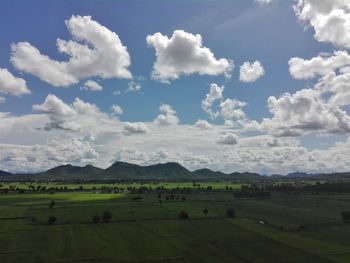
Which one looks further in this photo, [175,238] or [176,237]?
[176,237]

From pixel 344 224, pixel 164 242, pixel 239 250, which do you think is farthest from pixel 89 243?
pixel 344 224

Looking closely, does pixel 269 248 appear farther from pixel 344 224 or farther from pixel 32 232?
pixel 32 232

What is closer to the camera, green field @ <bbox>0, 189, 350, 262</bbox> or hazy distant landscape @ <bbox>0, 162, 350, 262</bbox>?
green field @ <bbox>0, 189, 350, 262</bbox>

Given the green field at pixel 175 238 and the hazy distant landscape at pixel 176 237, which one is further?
the hazy distant landscape at pixel 176 237

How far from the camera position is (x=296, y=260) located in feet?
331

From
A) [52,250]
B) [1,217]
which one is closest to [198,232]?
[52,250]

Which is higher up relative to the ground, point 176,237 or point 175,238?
point 176,237

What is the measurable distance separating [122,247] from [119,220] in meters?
56.2

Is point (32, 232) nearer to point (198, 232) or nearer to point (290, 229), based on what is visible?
point (198, 232)

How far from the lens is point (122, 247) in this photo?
11638 centimetres

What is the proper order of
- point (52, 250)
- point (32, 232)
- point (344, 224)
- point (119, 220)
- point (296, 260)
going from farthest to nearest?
point (119, 220)
point (344, 224)
point (32, 232)
point (52, 250)
point (296, 260)

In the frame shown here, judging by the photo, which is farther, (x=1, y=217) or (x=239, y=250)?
(x=1, y=217)

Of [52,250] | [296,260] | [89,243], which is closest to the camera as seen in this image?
[296,260]

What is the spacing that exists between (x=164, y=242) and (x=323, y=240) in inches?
2010
